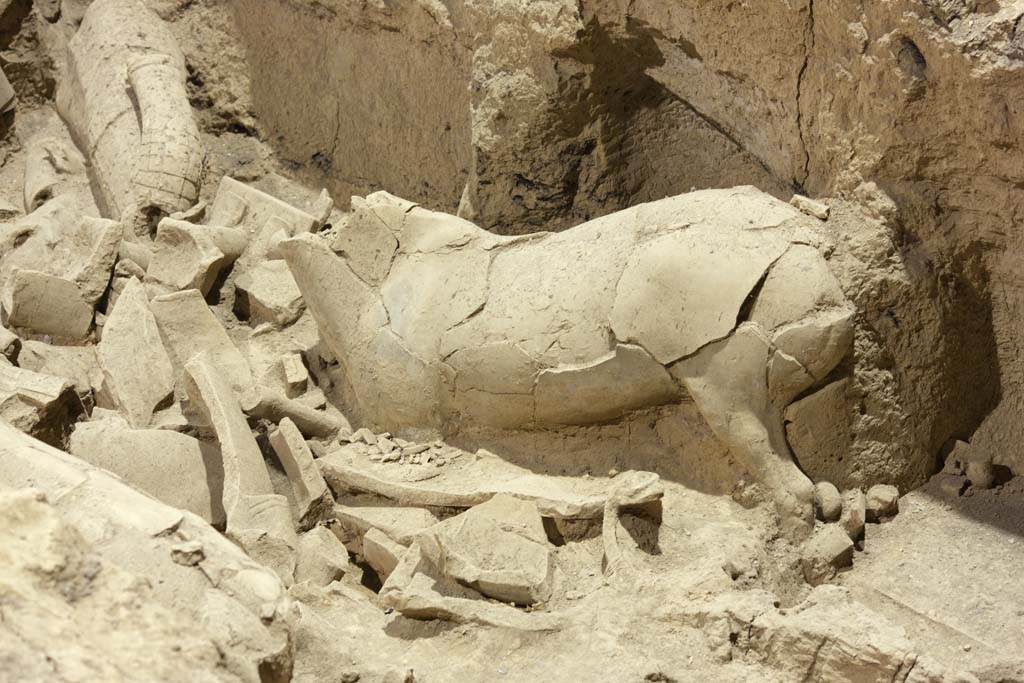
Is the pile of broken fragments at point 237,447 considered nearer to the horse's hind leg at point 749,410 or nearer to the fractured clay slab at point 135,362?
the fractured clay slab at point 135,362

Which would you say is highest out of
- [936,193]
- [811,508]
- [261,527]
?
[936,193]

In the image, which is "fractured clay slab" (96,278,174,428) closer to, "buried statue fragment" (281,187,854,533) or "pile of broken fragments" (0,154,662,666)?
"pile of broken fragments" (0,154,662,666)

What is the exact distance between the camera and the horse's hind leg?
9.54ft

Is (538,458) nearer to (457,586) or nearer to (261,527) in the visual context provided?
(457,586)

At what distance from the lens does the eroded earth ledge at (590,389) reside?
8.21ft

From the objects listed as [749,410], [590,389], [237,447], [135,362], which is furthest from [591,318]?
[135,362]

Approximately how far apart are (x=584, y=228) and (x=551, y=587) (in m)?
1.13

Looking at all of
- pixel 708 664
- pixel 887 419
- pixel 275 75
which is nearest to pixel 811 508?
pixel 887 419

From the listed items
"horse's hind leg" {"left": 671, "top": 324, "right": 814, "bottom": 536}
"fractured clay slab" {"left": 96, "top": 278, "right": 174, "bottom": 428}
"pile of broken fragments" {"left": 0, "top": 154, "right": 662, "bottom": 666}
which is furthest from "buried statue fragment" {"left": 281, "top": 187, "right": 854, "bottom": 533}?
"fractured clay slab" {"left": 96, "top": 278, "right": 174, "bottom": 428}

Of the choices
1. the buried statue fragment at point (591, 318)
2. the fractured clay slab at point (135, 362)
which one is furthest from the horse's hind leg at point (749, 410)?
the fractured clay slab at point (135, 362)

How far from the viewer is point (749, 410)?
2.95m

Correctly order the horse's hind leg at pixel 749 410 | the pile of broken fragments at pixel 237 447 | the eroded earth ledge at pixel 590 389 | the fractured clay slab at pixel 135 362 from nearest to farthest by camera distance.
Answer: the eroded earth ledge at pixel 590 389, the pile of broken fragments at pixel 237 447, the horse's hind leg at pixel 749 410, the fractured clay slab at pixel 135 362

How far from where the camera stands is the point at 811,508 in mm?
2959

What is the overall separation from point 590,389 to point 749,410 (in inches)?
17.8
